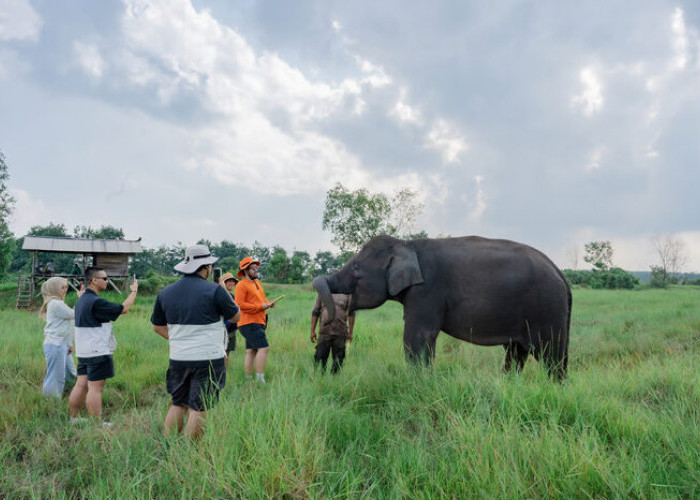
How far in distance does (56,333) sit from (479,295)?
5.29 metres

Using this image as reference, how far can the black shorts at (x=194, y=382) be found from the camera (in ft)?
12.2

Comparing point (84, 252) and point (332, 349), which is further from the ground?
point (84, 252)

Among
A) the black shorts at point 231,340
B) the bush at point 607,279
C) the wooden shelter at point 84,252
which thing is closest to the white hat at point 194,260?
the black shorts at point 231,340

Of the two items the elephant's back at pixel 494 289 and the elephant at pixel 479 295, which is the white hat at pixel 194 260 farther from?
the elephant's back at pixel 494 289

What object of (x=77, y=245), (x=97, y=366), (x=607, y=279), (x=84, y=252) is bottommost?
(x=97, y=366)

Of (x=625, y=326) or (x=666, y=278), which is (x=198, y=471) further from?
(x=666, y=278)

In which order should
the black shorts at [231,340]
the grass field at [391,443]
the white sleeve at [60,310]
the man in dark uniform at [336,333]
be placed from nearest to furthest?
the grass field at [391,443] → the white sleeve at [60,310] → the man in dark uniform at [336,333] → the black shorts at [231,340]

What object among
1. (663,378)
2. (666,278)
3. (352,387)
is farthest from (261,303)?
(666,278)

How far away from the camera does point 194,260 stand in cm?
396

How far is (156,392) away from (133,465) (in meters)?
3.01

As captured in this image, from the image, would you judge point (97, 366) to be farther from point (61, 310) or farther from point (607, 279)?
point (607, 279)

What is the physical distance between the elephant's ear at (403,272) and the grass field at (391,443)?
0.97 meters

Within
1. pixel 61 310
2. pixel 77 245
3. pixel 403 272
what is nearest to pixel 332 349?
pixel 403 272

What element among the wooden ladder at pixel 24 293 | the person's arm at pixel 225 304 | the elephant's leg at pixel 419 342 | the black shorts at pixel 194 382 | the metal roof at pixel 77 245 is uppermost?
the metal roof at pixel 77 245
